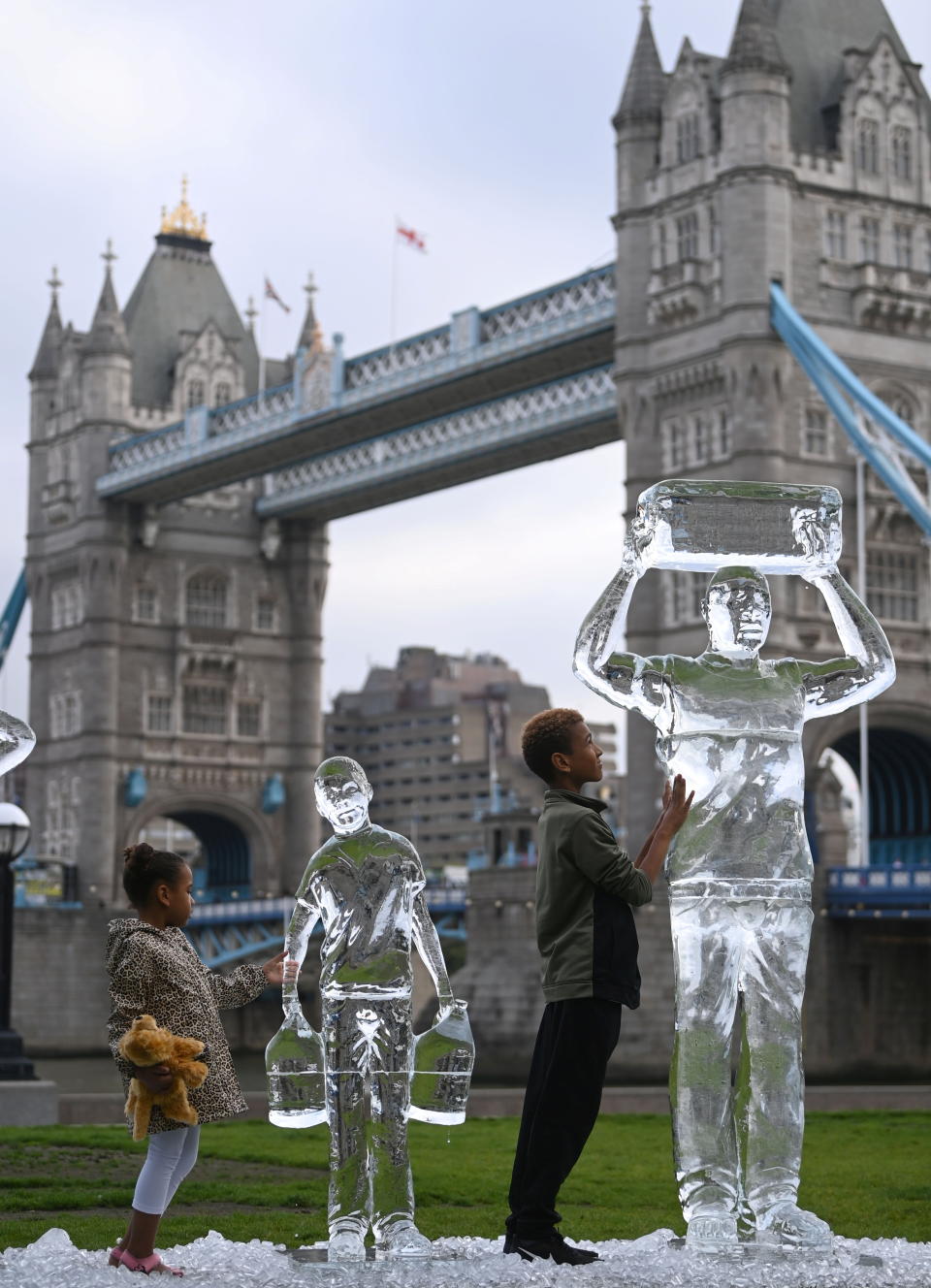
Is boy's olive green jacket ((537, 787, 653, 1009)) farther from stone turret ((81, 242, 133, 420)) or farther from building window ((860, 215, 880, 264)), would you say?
stone turret ((81, 242, 133, 420))

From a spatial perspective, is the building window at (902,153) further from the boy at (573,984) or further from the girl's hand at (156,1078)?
the girl's hand at (156,1078)

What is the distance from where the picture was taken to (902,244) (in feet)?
141

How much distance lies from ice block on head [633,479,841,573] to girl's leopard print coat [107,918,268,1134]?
219 cm

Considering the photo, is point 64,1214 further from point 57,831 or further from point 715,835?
point 57,831

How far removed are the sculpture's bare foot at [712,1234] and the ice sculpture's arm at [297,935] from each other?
157 cm

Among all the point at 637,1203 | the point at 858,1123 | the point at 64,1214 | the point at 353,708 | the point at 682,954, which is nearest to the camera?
the point at 682,954

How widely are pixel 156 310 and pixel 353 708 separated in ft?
226

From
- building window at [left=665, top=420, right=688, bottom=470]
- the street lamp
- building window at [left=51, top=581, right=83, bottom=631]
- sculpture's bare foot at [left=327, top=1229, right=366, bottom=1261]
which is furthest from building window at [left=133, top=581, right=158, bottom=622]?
sculpture's bare foot at [left=327, top=1229, right=366, bottom=1261]

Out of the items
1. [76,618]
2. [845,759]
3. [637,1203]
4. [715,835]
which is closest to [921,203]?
[845,759]

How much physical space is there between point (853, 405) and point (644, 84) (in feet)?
28.2

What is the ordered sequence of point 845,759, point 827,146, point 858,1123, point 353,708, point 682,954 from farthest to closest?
1. point 353,708
2. point 845,759
3. point 827,146
4. point 858,1123
5. point 682,954

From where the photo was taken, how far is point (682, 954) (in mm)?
7574

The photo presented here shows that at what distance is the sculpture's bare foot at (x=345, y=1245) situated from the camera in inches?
297

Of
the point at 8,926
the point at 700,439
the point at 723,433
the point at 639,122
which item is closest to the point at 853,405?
the point at 723,433
